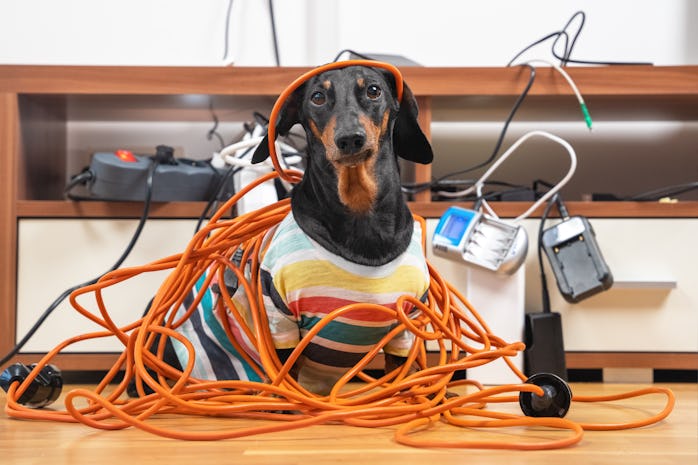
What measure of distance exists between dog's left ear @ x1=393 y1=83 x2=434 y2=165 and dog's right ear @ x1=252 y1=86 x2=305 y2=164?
0.14 metres

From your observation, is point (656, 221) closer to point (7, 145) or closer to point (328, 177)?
point (328, 177)

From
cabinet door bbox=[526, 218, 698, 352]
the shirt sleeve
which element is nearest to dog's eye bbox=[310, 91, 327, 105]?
the shirt sleeve

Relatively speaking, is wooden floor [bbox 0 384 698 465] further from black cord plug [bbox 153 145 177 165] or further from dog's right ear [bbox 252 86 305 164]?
black cord plug [bbox 153 145 177 165]

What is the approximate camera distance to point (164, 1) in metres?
1.84

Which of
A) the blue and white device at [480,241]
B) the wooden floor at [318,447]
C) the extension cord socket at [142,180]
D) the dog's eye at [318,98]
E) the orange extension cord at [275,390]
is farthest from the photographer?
the extension cord socket at [142,180]

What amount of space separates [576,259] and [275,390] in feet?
2.19

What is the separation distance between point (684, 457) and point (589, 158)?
115 cm

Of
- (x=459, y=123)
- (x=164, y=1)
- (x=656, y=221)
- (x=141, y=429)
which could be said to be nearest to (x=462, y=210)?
(x=656, y=221)

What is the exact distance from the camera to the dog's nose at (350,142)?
861 millimetres

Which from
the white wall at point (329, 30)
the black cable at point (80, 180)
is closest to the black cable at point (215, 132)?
the white wall at point (329, 30)

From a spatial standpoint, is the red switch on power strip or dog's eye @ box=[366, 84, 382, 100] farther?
the red switch on power strip

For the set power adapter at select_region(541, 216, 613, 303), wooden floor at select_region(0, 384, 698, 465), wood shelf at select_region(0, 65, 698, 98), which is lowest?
wooden floor at select_region(0, 384, 698, 465)

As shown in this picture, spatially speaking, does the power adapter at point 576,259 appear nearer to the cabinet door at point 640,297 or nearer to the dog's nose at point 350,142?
the cabinet door at point 640,297

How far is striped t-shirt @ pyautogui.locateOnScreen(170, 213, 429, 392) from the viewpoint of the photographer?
0.94m
